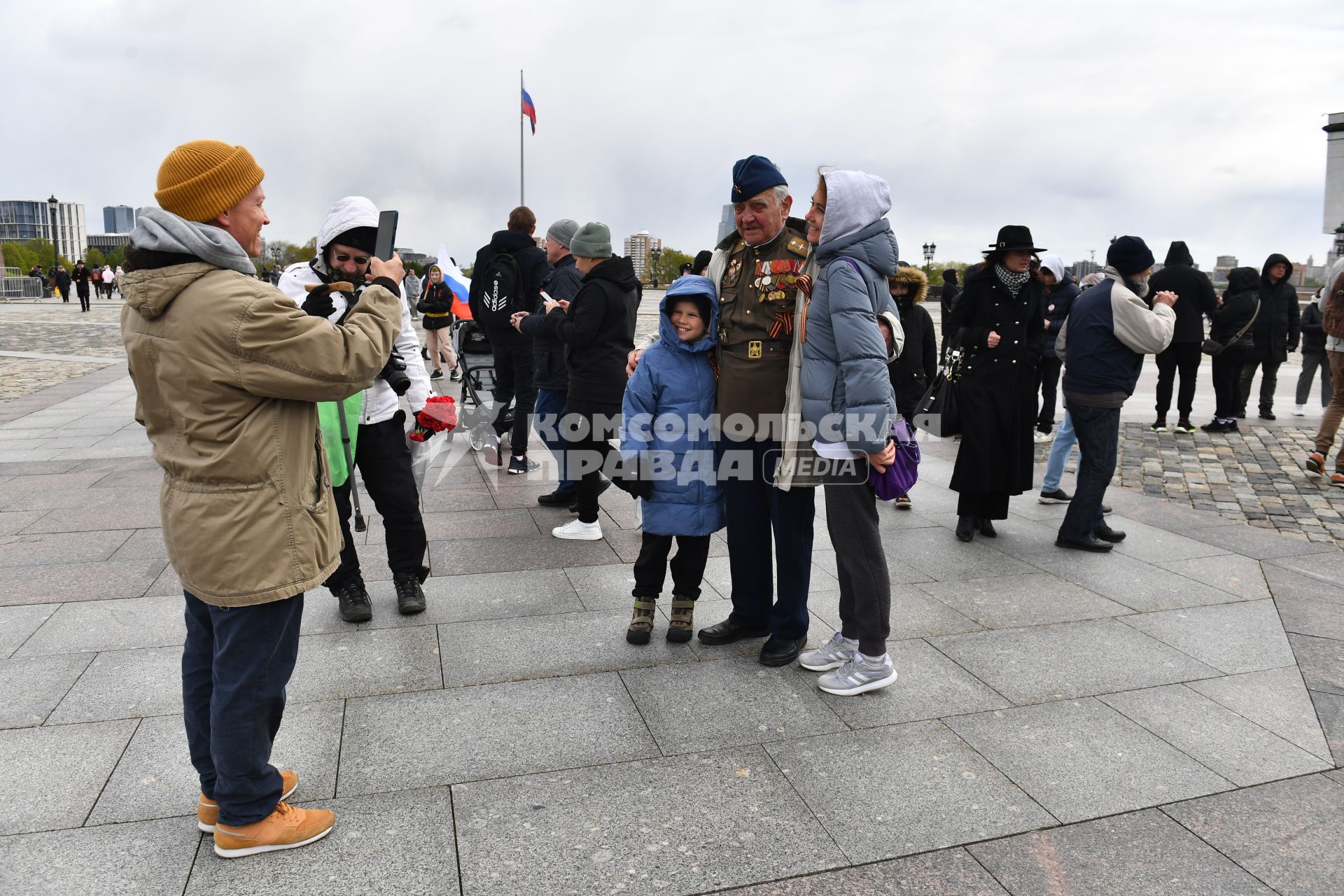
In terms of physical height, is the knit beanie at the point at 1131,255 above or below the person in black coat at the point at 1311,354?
above

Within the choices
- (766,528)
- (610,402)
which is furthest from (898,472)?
(610,402)

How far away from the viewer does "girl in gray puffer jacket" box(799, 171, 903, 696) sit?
323 cm

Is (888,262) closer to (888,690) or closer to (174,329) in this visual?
(888,690)

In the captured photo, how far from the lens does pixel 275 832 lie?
2529 millimetres

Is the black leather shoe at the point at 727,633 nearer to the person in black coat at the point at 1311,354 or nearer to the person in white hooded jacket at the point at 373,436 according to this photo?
the person in white hooded jacket at the point at 373,436

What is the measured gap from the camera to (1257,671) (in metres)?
3.84

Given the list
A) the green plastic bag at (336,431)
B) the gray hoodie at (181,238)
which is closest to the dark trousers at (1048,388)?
the green plastic bag at (336,431)

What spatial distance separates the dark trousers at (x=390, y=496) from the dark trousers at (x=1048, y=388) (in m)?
7.50

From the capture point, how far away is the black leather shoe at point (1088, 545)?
555cm

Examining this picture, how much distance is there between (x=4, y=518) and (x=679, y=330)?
196 inches

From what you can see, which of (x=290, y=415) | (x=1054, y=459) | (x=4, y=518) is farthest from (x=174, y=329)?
(x=1054, y=459)

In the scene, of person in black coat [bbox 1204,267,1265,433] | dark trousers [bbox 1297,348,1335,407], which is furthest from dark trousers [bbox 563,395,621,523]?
dark trousers [bbox 1297,348,1335,407]

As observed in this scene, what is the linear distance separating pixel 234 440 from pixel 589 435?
3351mm

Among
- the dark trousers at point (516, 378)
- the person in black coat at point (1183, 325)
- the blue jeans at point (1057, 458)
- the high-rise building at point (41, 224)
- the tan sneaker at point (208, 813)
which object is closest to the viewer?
the tan sneaker at point (208, 813)
